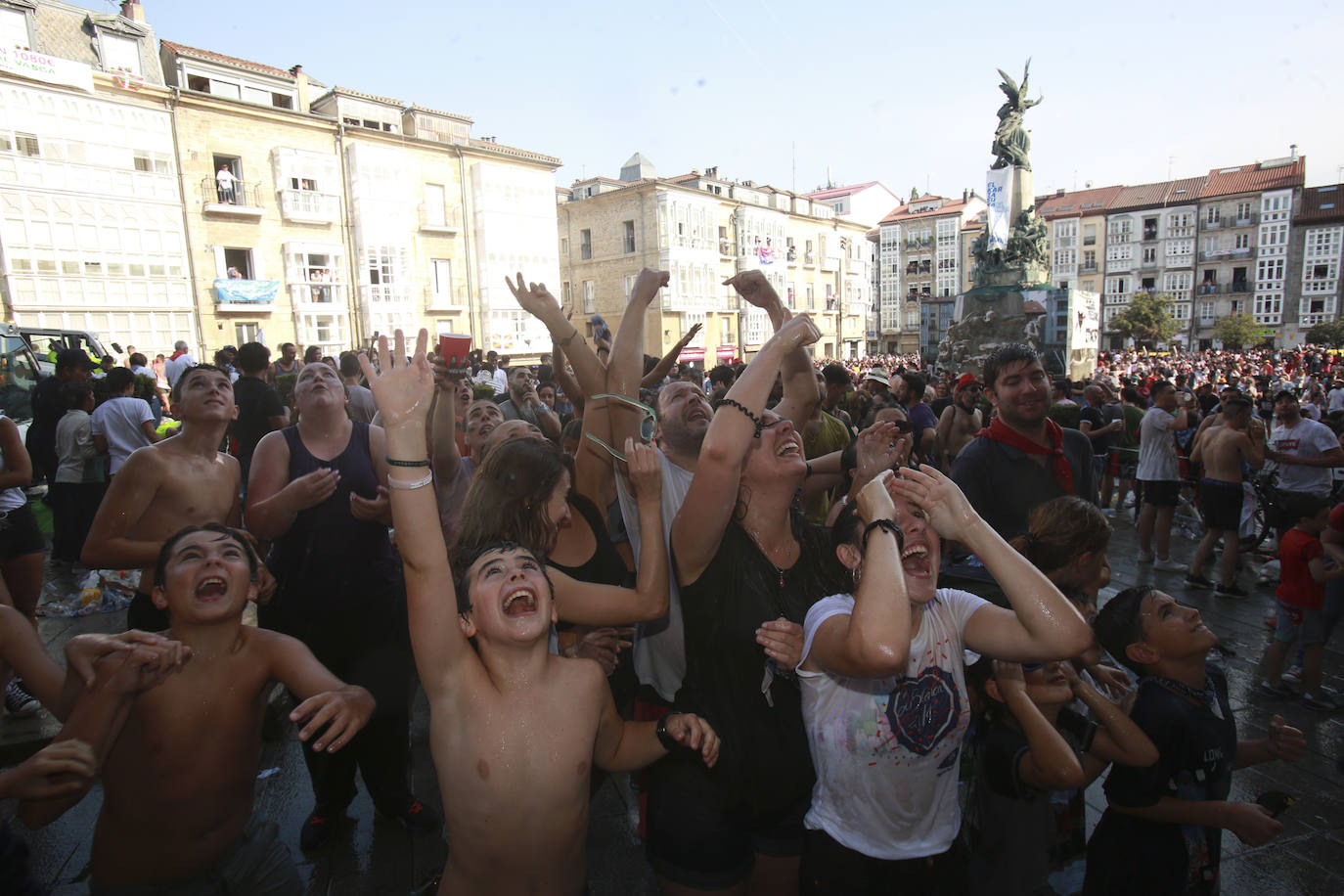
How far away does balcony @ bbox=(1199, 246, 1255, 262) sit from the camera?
52.8 meters

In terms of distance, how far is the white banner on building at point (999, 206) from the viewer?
26.8 m

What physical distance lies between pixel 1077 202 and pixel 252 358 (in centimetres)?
6909

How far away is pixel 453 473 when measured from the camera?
3.80 meters

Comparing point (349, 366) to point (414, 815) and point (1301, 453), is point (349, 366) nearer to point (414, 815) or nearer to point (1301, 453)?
point (414, 815)

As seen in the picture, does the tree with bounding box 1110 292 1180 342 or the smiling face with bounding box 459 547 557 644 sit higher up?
the tree with bounding box 1110 292 1180 342

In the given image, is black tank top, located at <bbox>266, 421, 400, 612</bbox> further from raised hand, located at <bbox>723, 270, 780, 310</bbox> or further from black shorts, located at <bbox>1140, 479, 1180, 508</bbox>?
black shorts, located at <bbox>1140, 479, 1180, 508</bbox>

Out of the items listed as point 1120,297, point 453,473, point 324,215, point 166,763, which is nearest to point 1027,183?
point 324,215

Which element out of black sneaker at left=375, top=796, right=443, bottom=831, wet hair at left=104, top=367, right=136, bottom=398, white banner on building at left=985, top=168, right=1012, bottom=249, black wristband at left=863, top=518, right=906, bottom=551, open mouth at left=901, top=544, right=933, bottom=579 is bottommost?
black sneaker at left=375, top=796, right=443, bottom=831

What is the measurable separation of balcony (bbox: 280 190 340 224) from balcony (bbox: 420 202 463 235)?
10.5 ft

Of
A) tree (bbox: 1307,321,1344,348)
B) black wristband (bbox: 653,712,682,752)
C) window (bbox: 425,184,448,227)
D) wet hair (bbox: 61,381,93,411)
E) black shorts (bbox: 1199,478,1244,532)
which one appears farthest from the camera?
tree (bbox: 1307,321,1344,348)

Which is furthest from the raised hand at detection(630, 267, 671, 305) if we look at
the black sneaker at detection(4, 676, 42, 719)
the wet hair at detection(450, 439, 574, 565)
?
the black sneaker at detection(4, 676, 42, 719)

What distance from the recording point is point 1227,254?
176 feet

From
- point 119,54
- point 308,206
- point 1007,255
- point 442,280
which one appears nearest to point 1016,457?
point 1007,255

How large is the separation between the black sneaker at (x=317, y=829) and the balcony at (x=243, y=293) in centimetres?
2546
